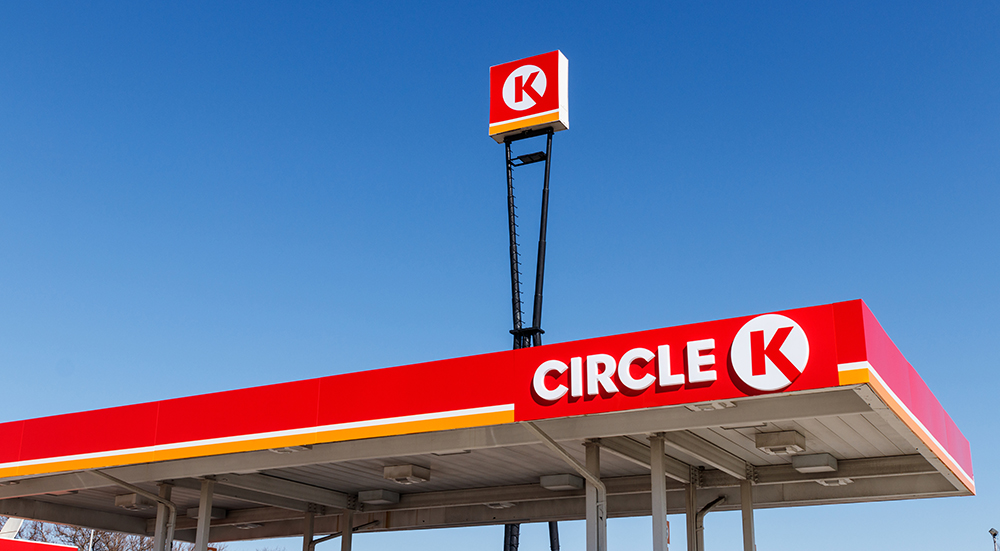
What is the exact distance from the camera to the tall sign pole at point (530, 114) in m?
23.4

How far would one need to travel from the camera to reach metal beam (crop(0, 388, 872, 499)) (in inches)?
415

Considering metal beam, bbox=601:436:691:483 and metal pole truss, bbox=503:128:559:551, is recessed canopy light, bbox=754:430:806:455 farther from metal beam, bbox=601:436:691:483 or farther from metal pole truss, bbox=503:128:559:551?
metal pole truss, bbox=503:128:559:551

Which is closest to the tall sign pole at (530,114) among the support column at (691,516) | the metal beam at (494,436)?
the support column at (691,516)

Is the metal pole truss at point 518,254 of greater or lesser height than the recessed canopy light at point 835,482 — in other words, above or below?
above

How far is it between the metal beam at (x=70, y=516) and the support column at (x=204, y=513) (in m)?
5.91

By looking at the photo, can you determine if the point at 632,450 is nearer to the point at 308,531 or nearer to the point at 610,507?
the point at 610,507

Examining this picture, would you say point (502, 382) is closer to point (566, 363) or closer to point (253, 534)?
point (566, 363)

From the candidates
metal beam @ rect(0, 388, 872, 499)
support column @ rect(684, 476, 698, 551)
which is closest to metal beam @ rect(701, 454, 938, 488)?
support column @ rect(684, 476, 698, 551)

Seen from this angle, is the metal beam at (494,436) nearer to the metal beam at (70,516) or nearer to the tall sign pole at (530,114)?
the metal beam at (70,516)

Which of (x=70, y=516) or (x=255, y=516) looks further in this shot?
(x=255, y=516)

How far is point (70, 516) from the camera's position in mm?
22234

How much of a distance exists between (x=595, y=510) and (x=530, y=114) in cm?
1306

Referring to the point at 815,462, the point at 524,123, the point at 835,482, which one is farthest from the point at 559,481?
the point at 524,123

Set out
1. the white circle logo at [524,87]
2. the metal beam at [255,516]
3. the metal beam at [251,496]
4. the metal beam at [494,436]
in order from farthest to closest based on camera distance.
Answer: the white circle logo at [524,87]
the metal beam at [255,516]
the metal beam at [251,496]
the metal beam at [494,436]
